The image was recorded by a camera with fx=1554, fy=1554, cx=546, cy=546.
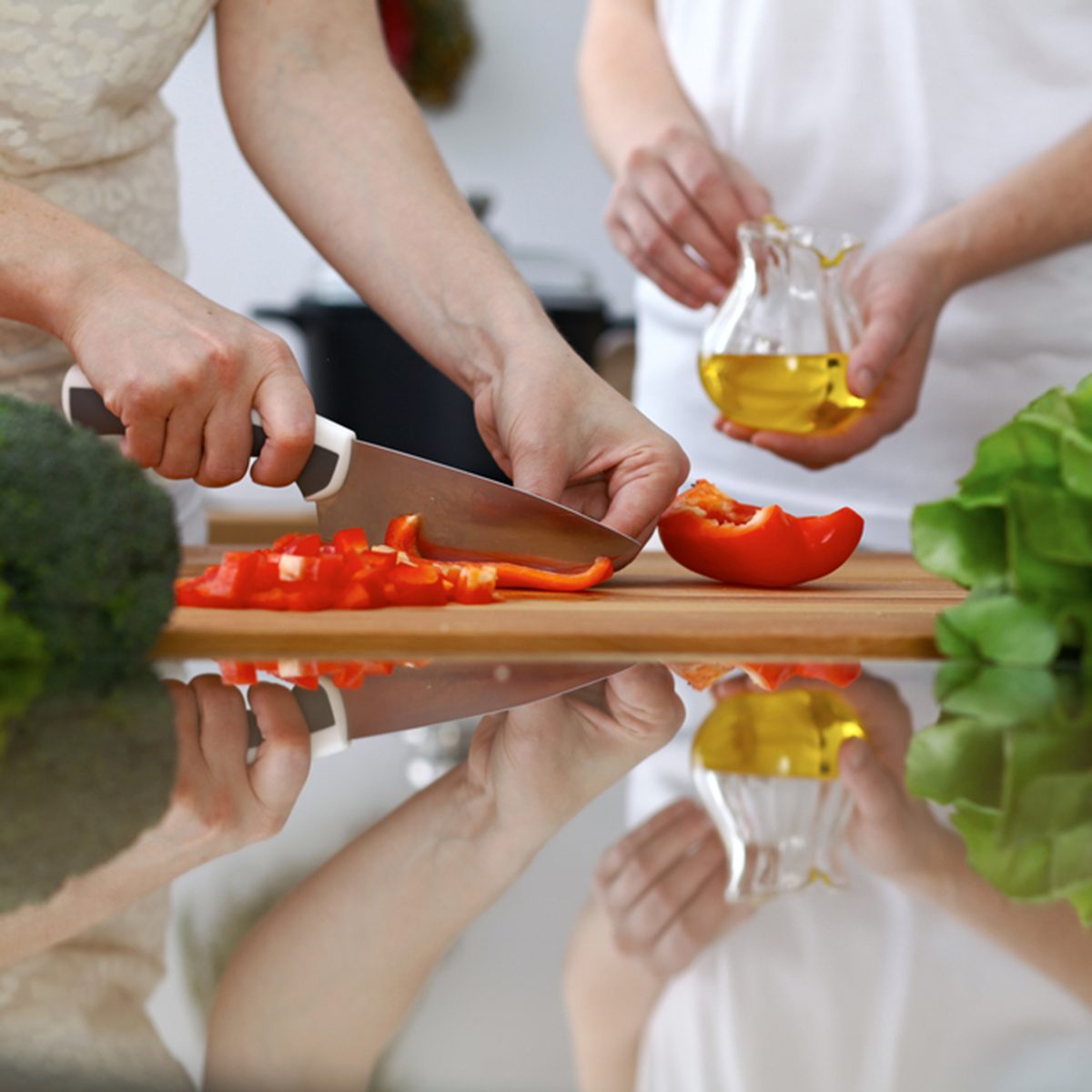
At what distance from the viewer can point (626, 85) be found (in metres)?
1.91

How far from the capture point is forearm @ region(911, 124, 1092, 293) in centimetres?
159

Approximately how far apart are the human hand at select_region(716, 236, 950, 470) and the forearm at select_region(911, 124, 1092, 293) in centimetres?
3

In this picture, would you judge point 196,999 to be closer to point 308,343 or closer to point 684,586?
point 684,586

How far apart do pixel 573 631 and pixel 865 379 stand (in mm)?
541

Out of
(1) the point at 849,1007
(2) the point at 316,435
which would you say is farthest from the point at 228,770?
(2) the point at 316,435

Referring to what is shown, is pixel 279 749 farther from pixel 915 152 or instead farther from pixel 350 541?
pixel 915 152

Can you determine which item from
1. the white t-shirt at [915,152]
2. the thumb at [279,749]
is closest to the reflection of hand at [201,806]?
the thumb at [279,749]

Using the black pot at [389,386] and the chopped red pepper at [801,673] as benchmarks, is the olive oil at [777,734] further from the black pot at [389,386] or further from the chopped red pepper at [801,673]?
the black pot at [389,386]

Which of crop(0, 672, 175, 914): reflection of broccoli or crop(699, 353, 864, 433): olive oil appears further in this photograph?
crop(699, 353, 864, 433): olive oil

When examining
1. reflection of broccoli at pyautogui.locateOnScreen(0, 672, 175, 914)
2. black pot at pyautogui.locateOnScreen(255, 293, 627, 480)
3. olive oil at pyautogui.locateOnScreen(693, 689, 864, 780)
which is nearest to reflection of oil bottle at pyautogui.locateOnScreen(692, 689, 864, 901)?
olive oil at pyautogui.locateOnScreen(693, 689, 864, 780)

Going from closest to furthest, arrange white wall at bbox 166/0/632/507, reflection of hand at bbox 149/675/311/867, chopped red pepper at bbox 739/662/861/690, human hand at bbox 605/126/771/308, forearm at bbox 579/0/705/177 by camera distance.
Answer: reflection of hand at bbox 149/675/311/867
chopped red pepper at bbox 739/662/861/690
human hand at bbox 605/126/771/308
forearm at bbox 579/0/705/177
white wall at bbox 166/0/632/507

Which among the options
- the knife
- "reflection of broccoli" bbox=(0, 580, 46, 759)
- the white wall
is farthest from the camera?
the white wall

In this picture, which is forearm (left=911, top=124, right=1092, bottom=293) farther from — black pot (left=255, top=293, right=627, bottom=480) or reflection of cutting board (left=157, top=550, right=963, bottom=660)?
black pot (left=255, top=293, right=627, bottom=480)

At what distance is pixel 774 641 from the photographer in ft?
3.40
